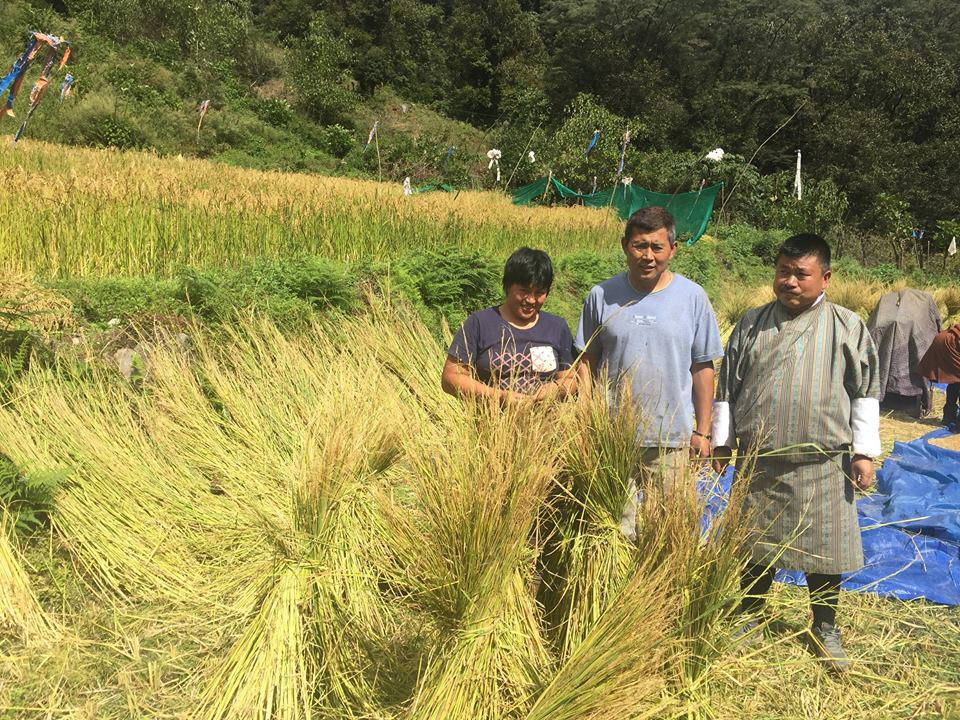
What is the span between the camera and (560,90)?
33812mm

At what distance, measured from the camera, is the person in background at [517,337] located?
209 cm

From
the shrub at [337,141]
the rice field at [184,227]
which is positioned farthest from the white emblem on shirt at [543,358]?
the shrub at [337,141]

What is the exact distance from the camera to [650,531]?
1388 millimetres

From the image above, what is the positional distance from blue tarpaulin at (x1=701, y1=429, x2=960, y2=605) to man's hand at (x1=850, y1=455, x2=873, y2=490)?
0.54 feet

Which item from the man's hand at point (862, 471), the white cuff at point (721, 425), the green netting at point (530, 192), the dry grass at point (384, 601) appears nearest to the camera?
the dry grass at point (384, 601)

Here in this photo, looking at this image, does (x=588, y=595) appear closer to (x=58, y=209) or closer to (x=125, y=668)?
(x=125, y=668)

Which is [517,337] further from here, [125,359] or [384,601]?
[125,359]

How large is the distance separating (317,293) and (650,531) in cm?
354

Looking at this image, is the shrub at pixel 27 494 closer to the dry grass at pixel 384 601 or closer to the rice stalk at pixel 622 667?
the dry grass at pixel 384 601

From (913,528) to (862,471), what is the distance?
5.83 ft

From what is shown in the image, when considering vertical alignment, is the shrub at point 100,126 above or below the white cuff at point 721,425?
above

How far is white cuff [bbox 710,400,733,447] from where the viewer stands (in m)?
2.26

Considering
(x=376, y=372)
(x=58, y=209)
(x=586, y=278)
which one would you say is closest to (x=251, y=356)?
(x=376, y=372)

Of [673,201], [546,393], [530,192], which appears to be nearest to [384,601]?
[546,393]
